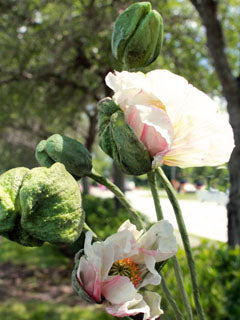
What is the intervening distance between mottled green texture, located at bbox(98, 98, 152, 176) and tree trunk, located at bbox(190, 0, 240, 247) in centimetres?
235

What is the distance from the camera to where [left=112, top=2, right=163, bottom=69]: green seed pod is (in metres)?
0.72

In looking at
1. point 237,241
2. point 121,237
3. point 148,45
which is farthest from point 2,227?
point 237,241

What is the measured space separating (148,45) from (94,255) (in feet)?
1.39

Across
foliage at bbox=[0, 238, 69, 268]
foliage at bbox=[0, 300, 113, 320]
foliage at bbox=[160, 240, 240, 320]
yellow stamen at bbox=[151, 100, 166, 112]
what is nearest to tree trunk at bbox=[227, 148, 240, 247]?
foliage at bbox=[160, 240, 240, 320]

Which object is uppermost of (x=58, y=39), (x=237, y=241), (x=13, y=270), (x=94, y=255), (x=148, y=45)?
(x=58, y=39)

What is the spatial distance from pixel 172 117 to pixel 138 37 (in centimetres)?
21

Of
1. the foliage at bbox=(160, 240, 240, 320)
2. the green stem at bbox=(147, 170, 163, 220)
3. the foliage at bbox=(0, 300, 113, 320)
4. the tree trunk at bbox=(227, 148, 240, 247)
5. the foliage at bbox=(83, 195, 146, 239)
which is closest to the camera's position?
the green stem at bbox=(147, 170, 163, 220)

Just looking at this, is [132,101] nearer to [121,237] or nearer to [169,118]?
[169,118]

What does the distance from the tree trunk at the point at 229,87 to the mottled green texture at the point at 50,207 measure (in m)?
2.43

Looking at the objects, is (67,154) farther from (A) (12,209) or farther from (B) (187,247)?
(B) (187,247)

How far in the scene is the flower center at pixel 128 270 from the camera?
0.59 meters

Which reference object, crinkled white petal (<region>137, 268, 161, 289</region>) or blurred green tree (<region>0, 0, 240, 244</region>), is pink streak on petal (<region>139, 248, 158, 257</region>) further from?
blurred green tree (<region>0, 0, 240, 244</region>)

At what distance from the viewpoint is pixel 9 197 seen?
0.54 metres

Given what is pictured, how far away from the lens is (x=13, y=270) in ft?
20.6
